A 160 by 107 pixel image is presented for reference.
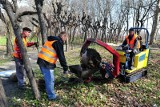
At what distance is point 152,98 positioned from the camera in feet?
23.4

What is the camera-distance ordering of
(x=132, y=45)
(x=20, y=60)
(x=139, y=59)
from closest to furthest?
(x=20, y=60) < (x=139, y=59) < (x=132, y=45)

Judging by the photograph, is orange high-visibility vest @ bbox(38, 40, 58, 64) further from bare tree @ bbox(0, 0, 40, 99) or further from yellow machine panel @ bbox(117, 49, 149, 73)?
yellow machine panel @ bbox(117, 49, 149, 73)

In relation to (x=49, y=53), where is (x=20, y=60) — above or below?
below

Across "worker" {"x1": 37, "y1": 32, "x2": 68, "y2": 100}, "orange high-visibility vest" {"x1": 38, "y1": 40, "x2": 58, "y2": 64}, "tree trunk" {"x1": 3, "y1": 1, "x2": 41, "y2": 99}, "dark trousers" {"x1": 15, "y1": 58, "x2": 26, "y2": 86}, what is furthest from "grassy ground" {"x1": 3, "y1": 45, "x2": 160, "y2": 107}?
"orange high-visibility vest" {"x1": 38, "y1": 40, "x2": 58, "y2": 64}

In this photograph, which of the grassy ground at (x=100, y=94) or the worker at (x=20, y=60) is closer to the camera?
the grassy ground at (x=100, y=94)

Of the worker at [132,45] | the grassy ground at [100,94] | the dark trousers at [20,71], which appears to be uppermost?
the worker at [132,45]

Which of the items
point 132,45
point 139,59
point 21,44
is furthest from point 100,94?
point 21,44

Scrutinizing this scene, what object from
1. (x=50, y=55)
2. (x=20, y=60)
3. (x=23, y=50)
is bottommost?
(x=20, y=60)

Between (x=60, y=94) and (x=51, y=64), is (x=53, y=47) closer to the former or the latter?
(x=51, y=64)

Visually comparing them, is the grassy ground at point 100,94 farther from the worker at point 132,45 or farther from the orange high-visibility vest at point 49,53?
the orange high-visibility vest at point 49,53

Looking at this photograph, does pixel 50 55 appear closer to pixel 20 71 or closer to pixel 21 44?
pixel 21 44

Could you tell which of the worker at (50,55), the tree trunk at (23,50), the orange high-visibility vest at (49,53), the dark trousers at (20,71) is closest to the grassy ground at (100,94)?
the dark trousers at (20,71)

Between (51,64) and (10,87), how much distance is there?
85.7 inches

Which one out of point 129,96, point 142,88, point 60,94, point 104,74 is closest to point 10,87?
point 60,94
